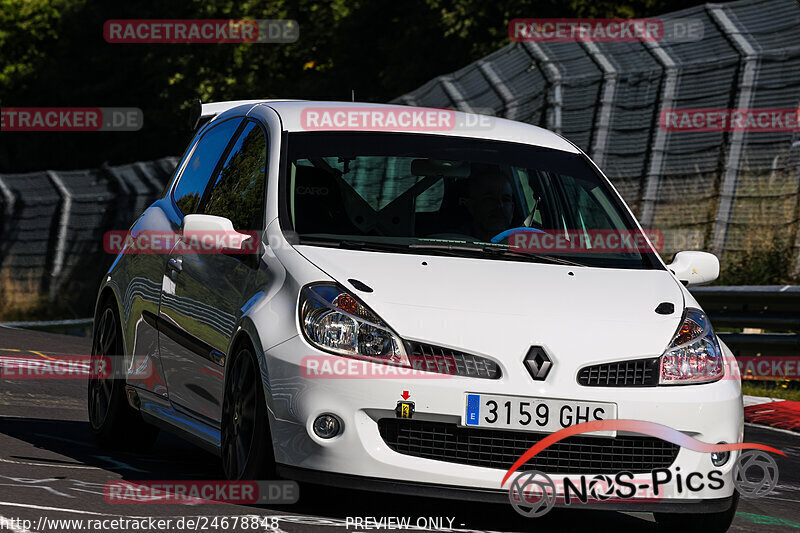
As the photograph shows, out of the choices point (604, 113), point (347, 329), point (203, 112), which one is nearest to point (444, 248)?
point (347, 329)

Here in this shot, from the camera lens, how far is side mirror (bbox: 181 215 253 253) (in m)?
6.65

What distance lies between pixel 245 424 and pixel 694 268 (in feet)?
7.28

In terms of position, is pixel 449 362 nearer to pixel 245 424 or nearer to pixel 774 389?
pixel 245 424

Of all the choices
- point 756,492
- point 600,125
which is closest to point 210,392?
point 756,492

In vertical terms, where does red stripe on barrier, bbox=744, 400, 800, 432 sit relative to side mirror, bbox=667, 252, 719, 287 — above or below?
below

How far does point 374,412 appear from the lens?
5855 millimetres

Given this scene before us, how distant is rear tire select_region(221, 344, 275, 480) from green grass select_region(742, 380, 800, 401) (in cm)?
736

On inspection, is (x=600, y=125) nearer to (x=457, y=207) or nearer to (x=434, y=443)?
(x=457, y=207)

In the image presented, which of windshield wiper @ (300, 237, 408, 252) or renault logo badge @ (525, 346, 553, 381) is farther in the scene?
windshield wiper @ (300, 237, 408, 252)

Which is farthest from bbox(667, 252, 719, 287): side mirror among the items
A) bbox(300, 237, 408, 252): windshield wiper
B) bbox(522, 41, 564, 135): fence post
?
bbox(522, 41, 564, 135): fence post

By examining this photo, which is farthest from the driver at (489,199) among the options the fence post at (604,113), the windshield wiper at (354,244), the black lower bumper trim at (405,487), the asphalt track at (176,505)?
the fence post at (604,113)

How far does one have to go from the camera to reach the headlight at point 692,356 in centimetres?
610

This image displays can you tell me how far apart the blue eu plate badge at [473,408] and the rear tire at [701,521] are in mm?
1127

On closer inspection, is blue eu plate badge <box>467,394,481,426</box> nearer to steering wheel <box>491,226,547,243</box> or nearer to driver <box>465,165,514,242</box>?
steering wheel <box>491,226,547,243</box>
